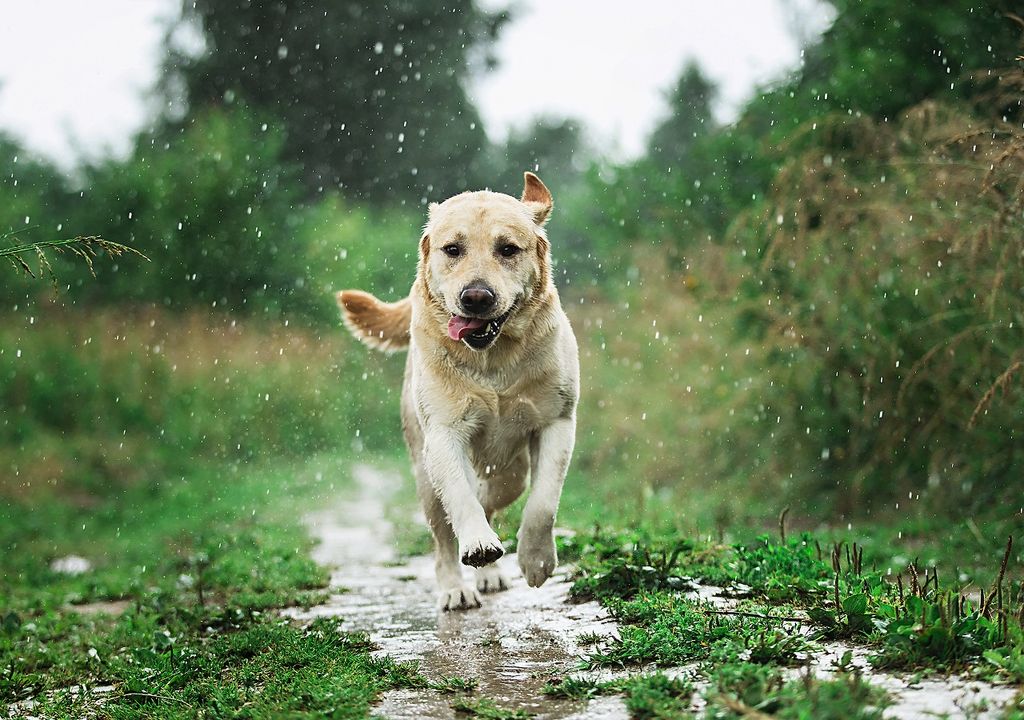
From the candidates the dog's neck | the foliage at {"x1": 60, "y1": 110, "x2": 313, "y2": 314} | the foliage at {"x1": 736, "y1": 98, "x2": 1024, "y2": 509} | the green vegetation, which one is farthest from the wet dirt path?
the foliage at {"x1": 60, "y1": 110, "x2": 313, "y2": 314}

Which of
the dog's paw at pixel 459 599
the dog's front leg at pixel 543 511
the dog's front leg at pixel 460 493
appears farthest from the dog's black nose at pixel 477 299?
the dog's paw at pixel 459 599

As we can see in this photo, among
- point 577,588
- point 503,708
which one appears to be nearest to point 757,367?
point 577,588

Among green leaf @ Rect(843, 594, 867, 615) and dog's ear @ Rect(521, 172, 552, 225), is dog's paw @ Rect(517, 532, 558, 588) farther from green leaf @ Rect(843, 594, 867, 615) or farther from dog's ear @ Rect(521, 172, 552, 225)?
dog's ear @ Rect(521, 172, 552, 225)

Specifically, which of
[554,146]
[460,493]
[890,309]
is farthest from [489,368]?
[554,146]

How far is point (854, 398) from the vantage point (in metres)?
8.50

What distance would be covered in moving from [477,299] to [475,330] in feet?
0.63

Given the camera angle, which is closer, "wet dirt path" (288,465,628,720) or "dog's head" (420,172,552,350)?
"wet dirt path" (288,465,628,720)

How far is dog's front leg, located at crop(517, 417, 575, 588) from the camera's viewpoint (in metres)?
4.68

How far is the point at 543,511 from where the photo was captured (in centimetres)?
470

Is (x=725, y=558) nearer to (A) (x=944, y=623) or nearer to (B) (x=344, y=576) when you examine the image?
(A) (x=944, y=623)

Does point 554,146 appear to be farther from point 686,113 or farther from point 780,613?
point 780,613

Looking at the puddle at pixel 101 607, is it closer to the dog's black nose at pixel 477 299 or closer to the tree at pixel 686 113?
the dog's black nose at pixel 477 299

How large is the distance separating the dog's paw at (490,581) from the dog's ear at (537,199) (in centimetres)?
199

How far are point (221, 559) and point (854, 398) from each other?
5429 millimetres
